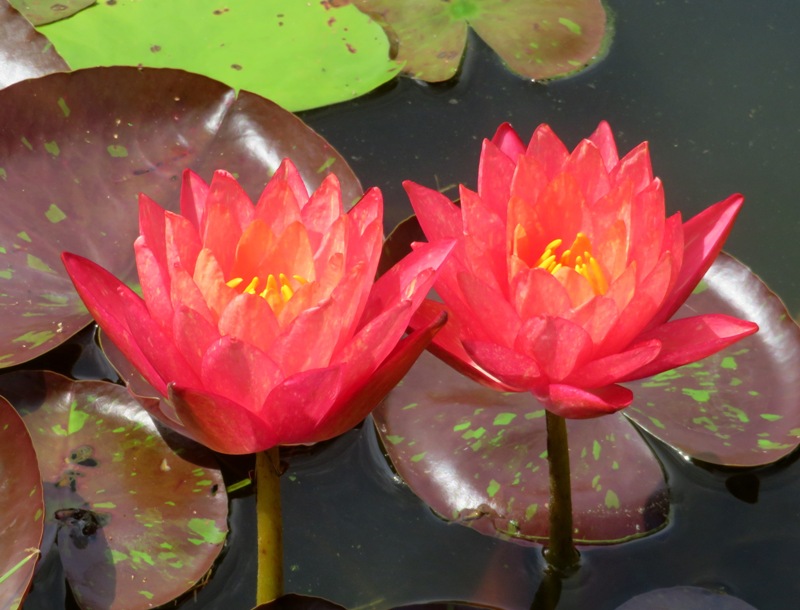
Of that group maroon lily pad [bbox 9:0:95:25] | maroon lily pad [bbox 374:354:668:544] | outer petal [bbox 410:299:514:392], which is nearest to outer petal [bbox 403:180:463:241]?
outer petal [bbox 410:299:514:392]

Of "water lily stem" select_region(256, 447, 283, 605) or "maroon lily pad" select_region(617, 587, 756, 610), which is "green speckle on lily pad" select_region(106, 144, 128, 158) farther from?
"maroon lily pad" select_region(617, 587, 756, 610)

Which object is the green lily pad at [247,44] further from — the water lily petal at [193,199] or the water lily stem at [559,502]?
the water lily stem at [559,502]

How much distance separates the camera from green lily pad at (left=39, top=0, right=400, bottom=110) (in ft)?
7.16

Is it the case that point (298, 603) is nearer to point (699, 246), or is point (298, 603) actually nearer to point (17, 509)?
point (17, 509)

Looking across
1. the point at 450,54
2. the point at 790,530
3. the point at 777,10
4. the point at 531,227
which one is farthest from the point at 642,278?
the point at 777,10

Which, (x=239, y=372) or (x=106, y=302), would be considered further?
(x=106, y=302)

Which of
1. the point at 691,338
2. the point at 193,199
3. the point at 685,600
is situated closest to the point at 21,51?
the point at 193,199

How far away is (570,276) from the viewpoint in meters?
1.11

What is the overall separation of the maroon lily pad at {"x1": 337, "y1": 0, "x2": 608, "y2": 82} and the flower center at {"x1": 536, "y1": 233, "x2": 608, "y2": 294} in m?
1.18

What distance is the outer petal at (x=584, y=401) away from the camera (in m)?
1.08

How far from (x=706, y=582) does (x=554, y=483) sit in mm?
388

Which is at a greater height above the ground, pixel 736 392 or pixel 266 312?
pixel 266 312

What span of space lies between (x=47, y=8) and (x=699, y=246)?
1787 mm

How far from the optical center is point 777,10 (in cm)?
247
